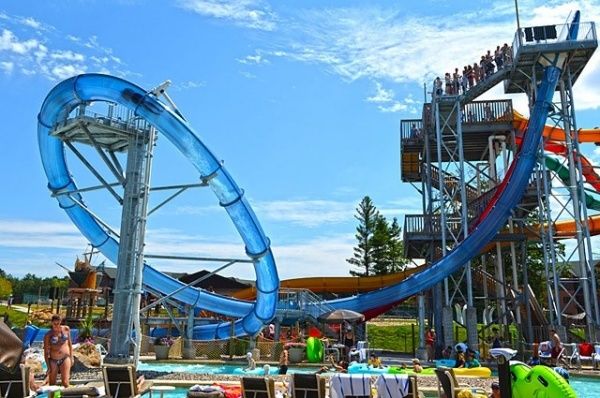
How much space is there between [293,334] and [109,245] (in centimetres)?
808

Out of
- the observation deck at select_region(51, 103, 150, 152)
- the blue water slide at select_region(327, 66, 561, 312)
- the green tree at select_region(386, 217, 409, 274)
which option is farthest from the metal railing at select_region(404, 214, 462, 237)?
the green tree at select_region(386, 217, 409, 274)

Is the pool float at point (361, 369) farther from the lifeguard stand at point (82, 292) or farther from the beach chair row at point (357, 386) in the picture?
the lifeguard stand at point (82, 292)

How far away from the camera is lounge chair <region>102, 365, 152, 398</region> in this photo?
25.3ft

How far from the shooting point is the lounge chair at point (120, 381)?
304 inches

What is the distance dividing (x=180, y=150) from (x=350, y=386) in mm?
8673

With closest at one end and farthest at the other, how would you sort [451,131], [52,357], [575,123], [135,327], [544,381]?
1. [544,381]
2. [52,357]
3. [135,327]
4. [575,123]
5. [451,131]

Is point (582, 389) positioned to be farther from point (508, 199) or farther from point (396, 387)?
point (508, 199)

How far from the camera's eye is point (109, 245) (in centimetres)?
1920

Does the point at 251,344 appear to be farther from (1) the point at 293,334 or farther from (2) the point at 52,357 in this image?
(2) the point at 52,357

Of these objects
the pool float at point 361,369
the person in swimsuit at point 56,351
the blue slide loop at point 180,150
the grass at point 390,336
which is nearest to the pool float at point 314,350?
the blue slide loop at point 180,150

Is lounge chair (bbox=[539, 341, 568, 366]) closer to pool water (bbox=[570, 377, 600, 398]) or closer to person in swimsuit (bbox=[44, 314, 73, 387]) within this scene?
pool water (bbox=[570, 377, 600, 398])

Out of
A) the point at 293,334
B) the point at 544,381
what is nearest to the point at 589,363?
the point at 293,334

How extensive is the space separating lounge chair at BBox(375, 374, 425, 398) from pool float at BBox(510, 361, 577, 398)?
145 cm

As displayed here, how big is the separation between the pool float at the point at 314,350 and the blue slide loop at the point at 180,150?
202cm
